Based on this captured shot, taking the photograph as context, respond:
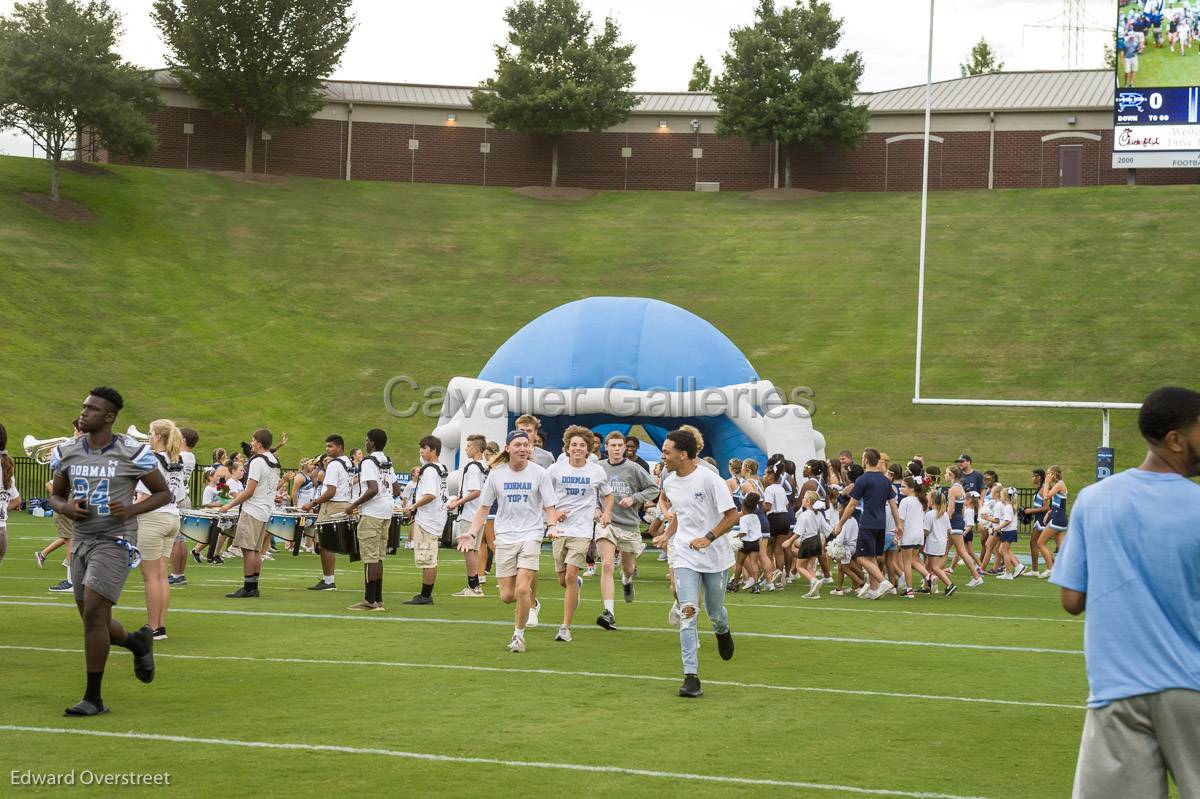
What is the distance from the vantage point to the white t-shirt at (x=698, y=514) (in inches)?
354

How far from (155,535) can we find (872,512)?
25.6ft

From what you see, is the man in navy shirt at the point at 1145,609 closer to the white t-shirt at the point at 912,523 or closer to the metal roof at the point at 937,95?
the white t-shirt at the point at 912,523

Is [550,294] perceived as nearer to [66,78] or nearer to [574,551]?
[66,78]

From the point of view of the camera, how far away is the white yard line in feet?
20.8

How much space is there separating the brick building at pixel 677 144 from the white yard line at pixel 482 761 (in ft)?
162

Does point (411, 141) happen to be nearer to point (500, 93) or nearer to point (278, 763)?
point (500, 93)

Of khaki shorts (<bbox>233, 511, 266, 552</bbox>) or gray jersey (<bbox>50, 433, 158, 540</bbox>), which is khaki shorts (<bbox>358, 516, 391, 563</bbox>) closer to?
khaki shorts (<bbox>233, 511, 266, 552</bbox>)

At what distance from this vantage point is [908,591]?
625 inches

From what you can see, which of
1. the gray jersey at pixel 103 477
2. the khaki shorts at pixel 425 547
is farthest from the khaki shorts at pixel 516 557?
the gray jersey at pixel 103 477

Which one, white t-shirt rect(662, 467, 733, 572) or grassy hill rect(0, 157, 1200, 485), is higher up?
grassy hill rect(0, 157, 1200, 485)

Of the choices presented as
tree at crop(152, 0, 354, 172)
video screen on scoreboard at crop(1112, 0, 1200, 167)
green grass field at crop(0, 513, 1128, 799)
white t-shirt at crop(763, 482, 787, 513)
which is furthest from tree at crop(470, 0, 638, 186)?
green grass field at crop(0, 513, 1128, 799)

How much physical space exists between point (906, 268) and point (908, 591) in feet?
99.2

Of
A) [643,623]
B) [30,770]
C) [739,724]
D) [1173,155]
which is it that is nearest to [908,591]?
[643,623]

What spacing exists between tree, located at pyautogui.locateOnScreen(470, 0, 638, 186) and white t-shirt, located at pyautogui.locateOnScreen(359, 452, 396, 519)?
41.3 meters
